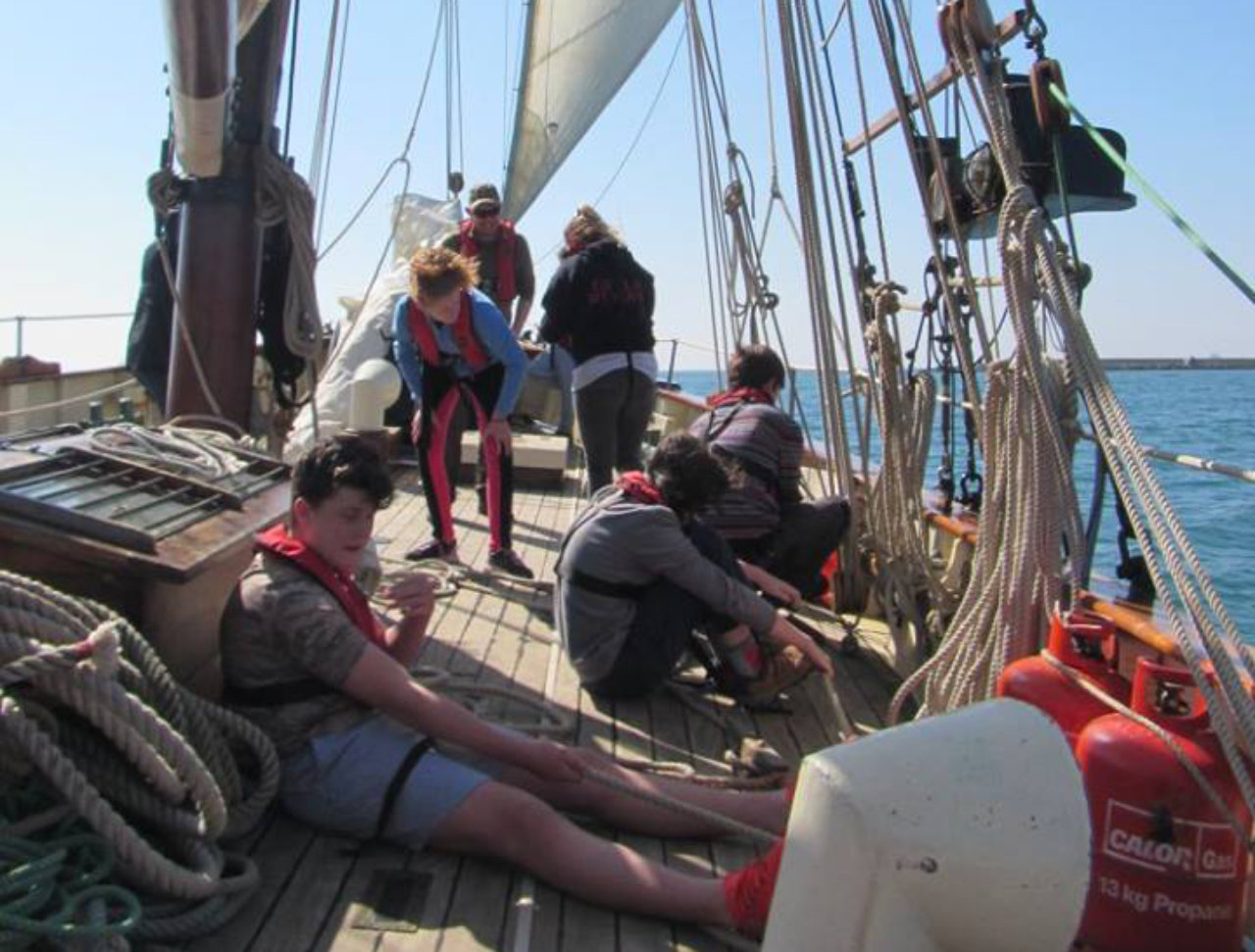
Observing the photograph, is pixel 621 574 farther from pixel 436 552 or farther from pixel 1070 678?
pixel 436 552

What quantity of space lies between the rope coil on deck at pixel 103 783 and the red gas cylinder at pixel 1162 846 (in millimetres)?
1441

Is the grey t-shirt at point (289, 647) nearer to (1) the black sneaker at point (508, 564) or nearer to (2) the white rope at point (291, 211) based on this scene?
(2) the white rope at point (291, 211)

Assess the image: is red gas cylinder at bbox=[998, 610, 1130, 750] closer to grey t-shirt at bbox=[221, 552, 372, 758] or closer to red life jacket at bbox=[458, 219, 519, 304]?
grey t-shirt at bbox=[221, 552, 372, 758]

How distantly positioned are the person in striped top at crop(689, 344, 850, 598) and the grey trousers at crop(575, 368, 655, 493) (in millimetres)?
668

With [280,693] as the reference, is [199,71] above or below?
above

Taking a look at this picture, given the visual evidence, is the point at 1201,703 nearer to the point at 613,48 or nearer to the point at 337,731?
the point at 337,731

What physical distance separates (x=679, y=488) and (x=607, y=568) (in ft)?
0.89

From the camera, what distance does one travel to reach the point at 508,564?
4941 mm

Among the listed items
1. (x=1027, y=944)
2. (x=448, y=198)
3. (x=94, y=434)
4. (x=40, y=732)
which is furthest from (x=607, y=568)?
(x=448, y=198)

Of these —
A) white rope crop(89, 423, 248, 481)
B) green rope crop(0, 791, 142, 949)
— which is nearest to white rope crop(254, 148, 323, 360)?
white rope crop(89, 423, 248, 481)

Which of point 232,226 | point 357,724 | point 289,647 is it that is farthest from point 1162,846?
point 232,226

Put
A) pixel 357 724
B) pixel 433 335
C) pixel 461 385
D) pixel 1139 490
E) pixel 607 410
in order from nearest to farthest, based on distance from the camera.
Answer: pixel 1139 490
pixel 357 724
pixel 433 335
pixel 461 385
pixel 607 410

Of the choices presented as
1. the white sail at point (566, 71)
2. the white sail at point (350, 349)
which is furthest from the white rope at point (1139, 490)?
the white sail at point (566, 71)

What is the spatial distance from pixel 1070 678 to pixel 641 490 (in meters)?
1.24
